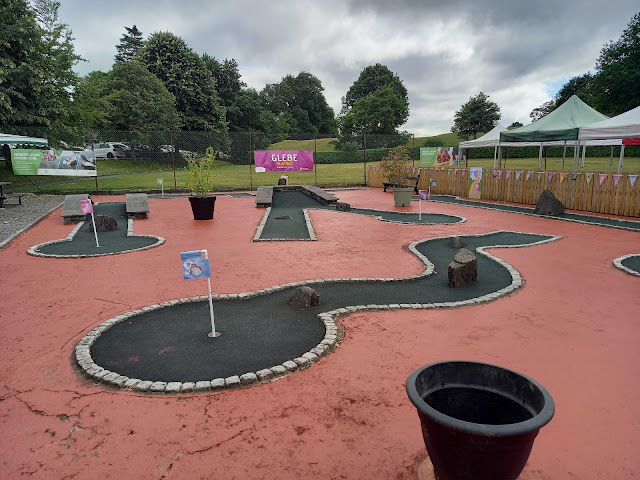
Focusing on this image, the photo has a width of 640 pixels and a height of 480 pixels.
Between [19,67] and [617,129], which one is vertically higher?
[19,67]

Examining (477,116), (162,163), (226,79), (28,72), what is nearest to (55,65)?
(28,72)

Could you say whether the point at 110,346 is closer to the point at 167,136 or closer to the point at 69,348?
the point at 69,348

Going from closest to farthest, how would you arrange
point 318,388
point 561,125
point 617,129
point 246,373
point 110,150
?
point 318,388
point 246,373
point 617,129
point 561,125
point 110,150

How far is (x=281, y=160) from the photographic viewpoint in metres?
19.5

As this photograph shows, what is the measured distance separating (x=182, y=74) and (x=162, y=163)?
40.2 ft

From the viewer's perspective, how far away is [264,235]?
9734mm

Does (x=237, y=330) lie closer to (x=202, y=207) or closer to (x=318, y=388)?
(x=318, y=388)

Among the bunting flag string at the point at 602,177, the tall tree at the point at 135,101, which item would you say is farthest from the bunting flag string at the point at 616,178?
the tall tree at the point at 135,101

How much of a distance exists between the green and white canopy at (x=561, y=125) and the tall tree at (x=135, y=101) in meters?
24.6

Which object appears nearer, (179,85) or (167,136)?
(167,136)

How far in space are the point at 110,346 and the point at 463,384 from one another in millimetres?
Answer: 3534

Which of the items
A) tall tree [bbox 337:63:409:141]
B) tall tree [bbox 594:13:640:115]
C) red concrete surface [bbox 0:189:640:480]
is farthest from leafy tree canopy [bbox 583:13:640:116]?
red concrete surface [bbox 0:189:640:480]

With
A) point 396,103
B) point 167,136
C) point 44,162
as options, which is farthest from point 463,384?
point 396,103

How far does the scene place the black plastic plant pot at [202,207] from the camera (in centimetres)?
1165
